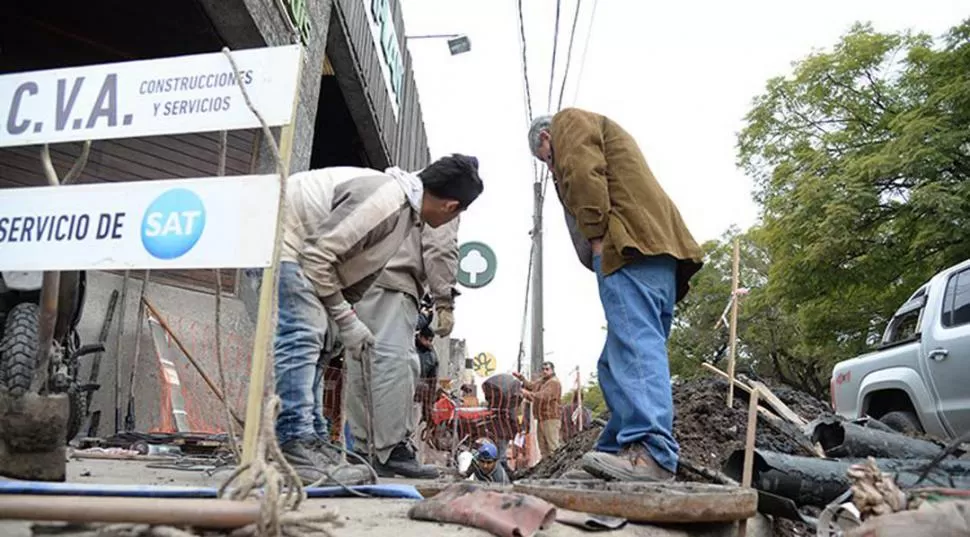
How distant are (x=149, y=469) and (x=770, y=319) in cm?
2783

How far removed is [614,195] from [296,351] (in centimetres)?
140

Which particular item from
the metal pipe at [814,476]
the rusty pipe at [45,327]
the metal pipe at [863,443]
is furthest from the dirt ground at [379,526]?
the metal pipe at [863,443]

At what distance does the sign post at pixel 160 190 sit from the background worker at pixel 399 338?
1.70 meters

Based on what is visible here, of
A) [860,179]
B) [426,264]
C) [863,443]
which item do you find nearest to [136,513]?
[426,264]

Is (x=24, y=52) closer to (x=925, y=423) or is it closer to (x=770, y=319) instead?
(x=925, y=423)

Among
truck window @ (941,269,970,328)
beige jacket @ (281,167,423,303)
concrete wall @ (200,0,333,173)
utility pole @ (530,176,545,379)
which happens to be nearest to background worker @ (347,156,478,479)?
beige jacket @ (281,167,423,303)

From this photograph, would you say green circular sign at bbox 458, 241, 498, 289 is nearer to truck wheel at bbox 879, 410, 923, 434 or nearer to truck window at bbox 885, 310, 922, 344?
truck window at bbox 885, 310, 922, 344

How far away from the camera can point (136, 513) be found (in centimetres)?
117

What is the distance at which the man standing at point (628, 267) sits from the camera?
2541mm

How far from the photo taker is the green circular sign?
13945 millimetres

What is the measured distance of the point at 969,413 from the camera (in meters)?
5.58

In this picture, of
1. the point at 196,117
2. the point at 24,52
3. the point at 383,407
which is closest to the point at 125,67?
the point at 196,117

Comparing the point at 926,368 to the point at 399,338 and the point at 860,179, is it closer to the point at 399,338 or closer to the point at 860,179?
the point at 399,338

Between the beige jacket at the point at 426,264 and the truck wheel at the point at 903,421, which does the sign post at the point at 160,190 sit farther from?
the truck wheel at the point at 903,421
